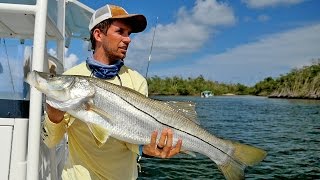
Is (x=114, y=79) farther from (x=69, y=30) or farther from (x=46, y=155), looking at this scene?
(x=69, y=30)

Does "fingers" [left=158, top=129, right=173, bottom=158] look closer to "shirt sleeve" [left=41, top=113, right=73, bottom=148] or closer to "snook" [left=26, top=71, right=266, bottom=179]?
"snook" [left=26, top=71, right=266, bottom=179]

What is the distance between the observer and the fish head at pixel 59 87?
119 inches

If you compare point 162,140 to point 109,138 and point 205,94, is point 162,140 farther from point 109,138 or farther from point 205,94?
point 205,94

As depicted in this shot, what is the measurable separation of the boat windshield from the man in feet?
3.03

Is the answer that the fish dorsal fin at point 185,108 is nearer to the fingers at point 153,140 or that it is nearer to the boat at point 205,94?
the fingers at point 153,140

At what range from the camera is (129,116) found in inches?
127

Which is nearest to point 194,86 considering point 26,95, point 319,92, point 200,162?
point 319,92

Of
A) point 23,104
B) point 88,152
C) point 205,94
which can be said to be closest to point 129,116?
point 88,152

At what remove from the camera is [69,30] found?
891 cm

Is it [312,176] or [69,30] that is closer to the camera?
[69,30]

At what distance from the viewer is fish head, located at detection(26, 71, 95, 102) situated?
3029mm

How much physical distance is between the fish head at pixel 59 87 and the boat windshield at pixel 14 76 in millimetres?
1131

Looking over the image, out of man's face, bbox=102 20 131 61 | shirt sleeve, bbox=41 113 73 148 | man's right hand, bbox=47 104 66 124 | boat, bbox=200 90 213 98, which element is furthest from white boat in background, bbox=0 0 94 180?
boat, bbox=200 90 213 98

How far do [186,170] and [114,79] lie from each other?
12.9 m
